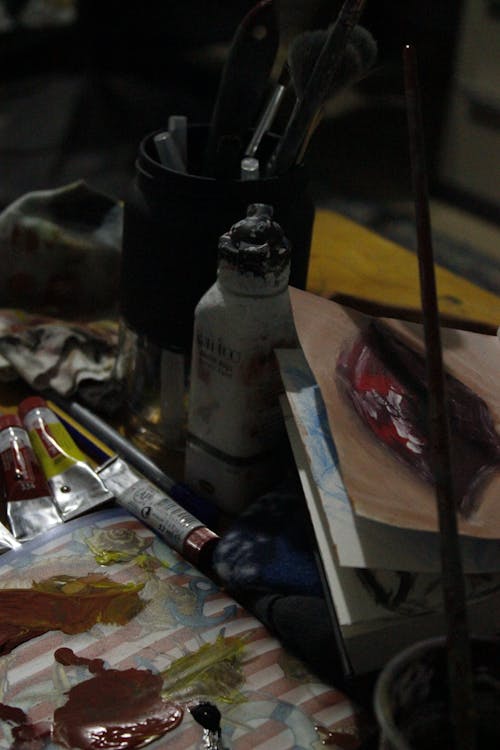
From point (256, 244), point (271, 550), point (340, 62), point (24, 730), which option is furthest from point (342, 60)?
point (24, 730)

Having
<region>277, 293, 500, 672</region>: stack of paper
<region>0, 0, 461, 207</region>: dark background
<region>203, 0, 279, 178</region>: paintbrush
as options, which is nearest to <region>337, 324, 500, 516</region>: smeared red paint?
<region>277, 293, 500, 672</region>: stack of paper

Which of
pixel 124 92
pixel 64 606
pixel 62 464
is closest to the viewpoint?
pixel 64 606

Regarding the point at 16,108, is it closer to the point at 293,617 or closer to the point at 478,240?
the point at 478,240

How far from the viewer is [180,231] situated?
560mm

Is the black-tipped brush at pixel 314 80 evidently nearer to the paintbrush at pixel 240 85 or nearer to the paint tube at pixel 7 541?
the paintbrush at pixel 240 85

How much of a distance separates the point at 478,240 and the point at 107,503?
84cm

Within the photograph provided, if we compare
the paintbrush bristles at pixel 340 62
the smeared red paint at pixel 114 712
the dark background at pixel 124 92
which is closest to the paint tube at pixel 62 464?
the smeared red paint at pixel 114 712

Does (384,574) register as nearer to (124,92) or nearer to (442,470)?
(442,470)

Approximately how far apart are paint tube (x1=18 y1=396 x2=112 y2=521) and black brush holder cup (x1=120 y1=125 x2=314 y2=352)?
0.28 ft

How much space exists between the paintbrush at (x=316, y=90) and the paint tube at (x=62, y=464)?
0.21 metres

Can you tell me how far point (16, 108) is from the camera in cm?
216

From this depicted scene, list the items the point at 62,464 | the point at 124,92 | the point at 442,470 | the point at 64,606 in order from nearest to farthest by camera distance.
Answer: the point at 442,470
the point at 64,606
the point at 62,464
the point at 124,92

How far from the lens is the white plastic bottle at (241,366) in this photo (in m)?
0.51

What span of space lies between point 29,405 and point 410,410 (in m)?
0.27
